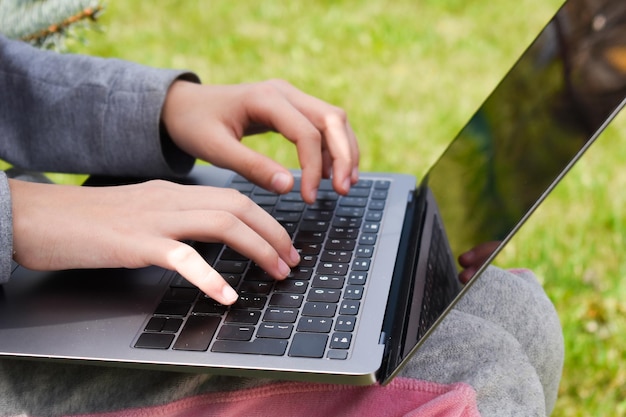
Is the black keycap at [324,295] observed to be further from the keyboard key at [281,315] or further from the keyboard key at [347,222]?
the keyboard key at [347,222]

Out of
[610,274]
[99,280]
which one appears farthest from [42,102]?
[610,274]

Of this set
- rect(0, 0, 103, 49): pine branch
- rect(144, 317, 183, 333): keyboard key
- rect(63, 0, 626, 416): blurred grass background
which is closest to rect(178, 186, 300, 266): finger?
rect(144, 317, 183, 333): keyboard key

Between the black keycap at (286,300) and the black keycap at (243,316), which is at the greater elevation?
the black keycap at (286,300)

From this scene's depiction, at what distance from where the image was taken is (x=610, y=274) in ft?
6.40

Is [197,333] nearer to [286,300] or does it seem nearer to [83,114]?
[286,300]

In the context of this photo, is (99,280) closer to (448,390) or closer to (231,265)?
(231,265)

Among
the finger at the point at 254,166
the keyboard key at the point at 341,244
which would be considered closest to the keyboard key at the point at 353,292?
the keyboard key at the point at 341,244

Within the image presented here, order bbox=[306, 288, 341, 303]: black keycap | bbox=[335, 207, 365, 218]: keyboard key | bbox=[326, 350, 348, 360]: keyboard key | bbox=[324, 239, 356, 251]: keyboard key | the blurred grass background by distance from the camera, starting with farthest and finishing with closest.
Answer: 1. the blurred grass background
2. bbox=[335, 207, 365, 218]: keyboard key
3. bbox=[324, 239, 356, 251]: keyboard key
4. bbox=[306, 288, 341, 303]: black keycap
5. bbox=[326, 350, 348, 360]: keyboard key

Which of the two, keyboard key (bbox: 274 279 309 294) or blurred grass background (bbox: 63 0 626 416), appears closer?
keyboard key (bbox: 274 279 309 294)

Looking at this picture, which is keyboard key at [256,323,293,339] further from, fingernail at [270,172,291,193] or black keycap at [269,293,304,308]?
fingernail at [270,172,291,193]

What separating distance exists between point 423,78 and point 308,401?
7.27 feet

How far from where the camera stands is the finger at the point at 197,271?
887mm

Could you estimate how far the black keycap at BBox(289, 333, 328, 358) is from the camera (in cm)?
85

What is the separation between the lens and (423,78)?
2947 mm
